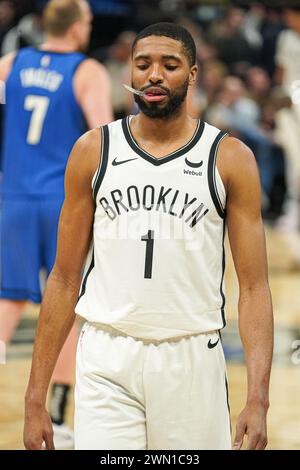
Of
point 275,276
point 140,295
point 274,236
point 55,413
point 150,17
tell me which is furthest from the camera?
point 150,17

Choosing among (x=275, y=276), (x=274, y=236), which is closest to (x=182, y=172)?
(x=275, y=276)

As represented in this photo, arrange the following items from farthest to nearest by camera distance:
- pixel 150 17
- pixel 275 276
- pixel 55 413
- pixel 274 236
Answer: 1. pixel 150 17
2. pixel 274 236
3. pixel 275 276
4. pixel 55 413

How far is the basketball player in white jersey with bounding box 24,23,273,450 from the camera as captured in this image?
10.2ft

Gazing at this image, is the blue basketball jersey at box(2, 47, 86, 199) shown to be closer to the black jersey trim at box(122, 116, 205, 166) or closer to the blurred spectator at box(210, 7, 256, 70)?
the black jersey trim at box(122, 116, 205, 166)

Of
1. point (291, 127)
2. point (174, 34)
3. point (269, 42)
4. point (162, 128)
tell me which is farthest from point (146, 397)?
point (269, 42)

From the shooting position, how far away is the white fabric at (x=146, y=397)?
3078 mm

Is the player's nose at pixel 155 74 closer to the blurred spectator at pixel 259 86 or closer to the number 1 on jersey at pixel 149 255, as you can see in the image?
the number 1 on jersey at pixel 149 255

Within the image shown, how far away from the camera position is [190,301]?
313cm

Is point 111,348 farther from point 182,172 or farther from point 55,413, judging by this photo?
point 55,413

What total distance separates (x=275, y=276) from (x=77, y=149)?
29.5 feet

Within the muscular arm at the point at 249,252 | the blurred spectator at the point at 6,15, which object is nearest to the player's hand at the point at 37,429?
the muscular arm at the point at 249,252

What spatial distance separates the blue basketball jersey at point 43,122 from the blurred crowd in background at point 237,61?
661cm

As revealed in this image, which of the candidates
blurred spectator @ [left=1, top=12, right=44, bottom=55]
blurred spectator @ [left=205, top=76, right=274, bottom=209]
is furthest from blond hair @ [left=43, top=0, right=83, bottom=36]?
blurred spectator @ [left=205, top=76, right=274, bottom=209]

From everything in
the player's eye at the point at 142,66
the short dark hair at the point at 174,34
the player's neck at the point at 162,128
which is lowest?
the player's neck at the point at 162,128
